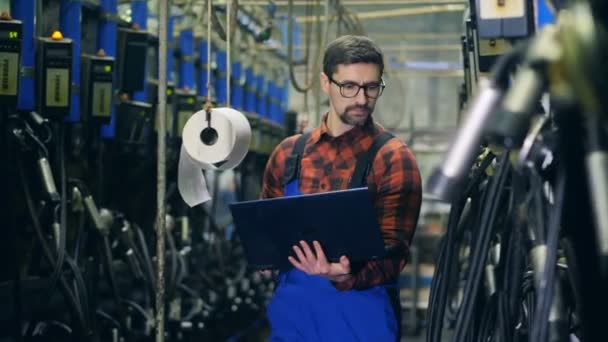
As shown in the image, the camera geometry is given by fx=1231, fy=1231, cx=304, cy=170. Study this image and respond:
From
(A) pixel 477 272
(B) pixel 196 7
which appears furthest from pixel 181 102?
(A) pixel 477 272

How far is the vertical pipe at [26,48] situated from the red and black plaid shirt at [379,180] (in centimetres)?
189

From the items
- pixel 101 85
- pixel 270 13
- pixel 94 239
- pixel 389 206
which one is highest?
pixel 270 13

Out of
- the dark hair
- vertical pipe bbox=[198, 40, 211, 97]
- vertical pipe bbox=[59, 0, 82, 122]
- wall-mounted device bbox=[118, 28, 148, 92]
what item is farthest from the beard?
vertical pipe bbox=[198, 40, 211, 97]

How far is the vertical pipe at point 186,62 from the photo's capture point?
344 inches

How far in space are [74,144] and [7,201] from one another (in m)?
0.84

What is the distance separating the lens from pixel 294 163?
3930mm

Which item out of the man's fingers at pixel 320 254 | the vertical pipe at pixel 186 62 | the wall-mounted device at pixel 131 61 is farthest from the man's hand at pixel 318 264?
the vertical pipe at pixel 186 62

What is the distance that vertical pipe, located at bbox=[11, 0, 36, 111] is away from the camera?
536 centimetres

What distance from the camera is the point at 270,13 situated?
29.6ft

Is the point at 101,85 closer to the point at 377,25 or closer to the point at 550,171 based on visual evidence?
the point at 550,171

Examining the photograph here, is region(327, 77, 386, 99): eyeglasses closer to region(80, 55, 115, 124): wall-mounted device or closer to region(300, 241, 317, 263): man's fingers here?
region(300, 241, 317, 263): man's fingers

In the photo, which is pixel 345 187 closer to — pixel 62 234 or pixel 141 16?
pixel 62 234

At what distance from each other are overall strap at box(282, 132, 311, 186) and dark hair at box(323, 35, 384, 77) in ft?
0.88

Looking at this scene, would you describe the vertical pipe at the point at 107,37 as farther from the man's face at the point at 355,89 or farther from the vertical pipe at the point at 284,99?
the vertical pipe at the point at 284,99
